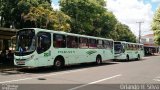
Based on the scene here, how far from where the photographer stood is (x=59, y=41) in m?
21.2

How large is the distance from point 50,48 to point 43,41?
2.90 ft

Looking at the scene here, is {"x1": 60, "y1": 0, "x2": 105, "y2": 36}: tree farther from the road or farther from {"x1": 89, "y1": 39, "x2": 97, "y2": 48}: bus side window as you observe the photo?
the road

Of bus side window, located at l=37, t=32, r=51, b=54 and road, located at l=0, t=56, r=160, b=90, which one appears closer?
road, located at l=0, t=56, r=160, b=90

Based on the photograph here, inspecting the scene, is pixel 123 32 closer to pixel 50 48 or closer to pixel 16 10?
pixel 16 10

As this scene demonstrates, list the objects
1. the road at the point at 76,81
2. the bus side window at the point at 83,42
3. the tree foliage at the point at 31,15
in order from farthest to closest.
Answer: the tree foliage at the point at 31,15 < the bus side window at the point at 83,42 < the road at the point at 76,81

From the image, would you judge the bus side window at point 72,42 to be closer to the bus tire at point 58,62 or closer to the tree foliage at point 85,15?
the bus tire at point 58,62

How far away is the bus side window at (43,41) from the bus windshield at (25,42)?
0.39 metres

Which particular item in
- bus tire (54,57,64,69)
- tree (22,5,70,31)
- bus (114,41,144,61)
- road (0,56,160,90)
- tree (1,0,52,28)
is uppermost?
tree (1,0,52,28)

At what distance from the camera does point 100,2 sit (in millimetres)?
54156

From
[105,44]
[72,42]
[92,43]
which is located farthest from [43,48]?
[105,44]

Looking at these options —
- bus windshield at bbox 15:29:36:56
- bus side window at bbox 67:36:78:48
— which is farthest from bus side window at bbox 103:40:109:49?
bus windshield at bbox 15:29:36:56

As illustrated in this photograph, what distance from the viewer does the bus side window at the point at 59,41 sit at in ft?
67.4

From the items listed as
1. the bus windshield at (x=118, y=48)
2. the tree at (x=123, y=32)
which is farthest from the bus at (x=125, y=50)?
the tree at (x=123, y=32)

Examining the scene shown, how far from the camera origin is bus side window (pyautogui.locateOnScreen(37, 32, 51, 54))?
1884 centimetres
